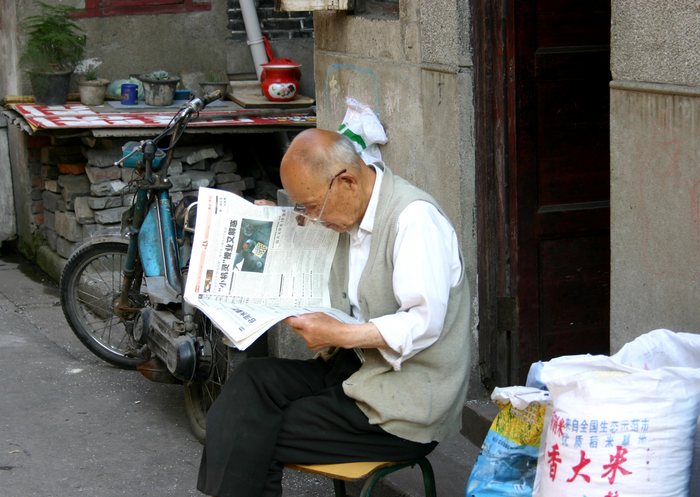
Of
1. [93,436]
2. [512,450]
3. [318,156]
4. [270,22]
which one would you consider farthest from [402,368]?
[270,22]

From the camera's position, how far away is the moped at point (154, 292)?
475cm

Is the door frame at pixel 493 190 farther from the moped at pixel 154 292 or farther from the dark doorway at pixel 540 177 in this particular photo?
the moped at pixel 154 292

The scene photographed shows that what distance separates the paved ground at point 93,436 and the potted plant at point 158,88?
2.27m

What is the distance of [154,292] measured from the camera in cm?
511

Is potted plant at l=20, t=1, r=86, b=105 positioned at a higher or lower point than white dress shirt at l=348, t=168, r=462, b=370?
higher

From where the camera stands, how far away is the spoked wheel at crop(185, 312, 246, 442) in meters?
4.58

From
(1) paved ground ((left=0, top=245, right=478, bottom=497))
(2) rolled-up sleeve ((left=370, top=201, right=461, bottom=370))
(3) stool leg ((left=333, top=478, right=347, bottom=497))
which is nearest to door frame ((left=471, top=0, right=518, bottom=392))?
(1) paved ground ((left=0, top=245, right=478, bottom=497))

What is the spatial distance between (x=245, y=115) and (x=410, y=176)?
326cm

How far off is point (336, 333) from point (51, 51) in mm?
5925

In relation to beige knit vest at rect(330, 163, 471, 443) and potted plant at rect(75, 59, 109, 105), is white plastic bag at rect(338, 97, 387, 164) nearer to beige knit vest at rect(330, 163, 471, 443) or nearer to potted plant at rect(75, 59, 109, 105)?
beige knit vest at rect(330, 163, 471, 443)

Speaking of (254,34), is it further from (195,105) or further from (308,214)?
(308,214)

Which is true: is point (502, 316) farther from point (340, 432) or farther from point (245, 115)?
point (245, 115)

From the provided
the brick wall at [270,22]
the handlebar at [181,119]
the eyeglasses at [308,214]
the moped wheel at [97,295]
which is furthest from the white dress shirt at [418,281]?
the brick wall at [270,22]

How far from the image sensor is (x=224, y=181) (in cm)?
805
